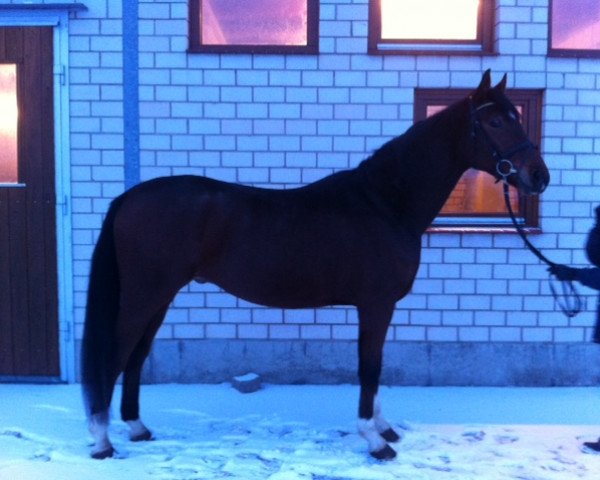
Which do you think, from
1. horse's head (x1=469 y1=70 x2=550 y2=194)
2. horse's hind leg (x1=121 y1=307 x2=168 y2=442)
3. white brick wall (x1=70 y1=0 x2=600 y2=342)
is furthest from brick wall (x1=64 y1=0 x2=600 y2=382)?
horse's head (x1=469 y1=70 x2=550 y2=194)

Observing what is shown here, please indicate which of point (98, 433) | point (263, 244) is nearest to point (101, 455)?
point (98, 433)

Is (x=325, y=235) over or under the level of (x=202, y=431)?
over

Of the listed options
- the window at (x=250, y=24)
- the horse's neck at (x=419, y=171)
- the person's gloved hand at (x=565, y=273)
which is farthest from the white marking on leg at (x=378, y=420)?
the window at (x=250, y=24)

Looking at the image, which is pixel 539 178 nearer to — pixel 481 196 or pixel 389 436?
pixel 481 196

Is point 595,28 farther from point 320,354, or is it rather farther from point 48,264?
point 48,264

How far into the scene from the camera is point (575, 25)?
16.7ft

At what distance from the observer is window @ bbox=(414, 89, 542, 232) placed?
498 cm

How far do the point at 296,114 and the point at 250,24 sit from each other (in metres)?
0.88

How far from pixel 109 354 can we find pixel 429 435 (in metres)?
2.13

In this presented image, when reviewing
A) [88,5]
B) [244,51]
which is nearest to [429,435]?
[244,51]

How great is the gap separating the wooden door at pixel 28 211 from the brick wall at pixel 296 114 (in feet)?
0.77

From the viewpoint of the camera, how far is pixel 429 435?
397 cm

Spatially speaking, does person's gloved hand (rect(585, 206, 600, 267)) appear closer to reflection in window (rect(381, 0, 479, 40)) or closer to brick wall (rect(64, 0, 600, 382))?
brick wall (rect(64, 0, 600, 382))

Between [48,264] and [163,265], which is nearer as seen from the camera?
[163,265]
